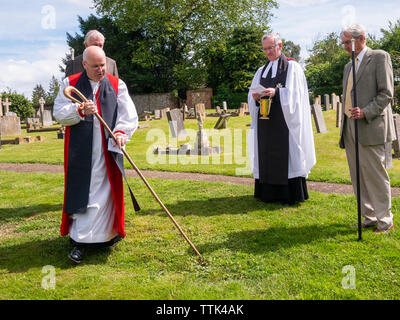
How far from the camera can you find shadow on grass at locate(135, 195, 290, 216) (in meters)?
5.89

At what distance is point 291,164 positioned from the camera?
20.0 feet

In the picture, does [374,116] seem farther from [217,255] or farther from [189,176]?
[189,176]

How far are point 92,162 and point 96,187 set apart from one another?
306mm

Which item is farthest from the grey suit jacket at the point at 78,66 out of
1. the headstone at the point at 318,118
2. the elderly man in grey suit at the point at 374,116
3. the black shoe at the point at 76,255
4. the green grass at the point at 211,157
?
the headstone at the point at 318,118

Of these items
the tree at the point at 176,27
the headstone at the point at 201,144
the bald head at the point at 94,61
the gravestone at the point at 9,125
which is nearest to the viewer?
the bald head at the point at 94,61

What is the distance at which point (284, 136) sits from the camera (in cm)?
614

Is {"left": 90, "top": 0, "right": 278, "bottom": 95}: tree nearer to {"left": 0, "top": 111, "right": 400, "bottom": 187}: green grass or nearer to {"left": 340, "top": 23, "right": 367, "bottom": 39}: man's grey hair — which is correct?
{"left": 0, "top": 111, "right": 400, "bottom": 187}: green grass

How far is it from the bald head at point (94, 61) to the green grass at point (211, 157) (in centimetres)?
526

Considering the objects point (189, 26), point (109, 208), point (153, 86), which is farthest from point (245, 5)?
point (109, 208)

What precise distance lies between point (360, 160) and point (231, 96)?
107ft

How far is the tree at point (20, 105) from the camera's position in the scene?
117 ft

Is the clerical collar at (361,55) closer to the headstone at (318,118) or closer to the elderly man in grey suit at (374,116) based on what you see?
the elderly man in grey suit at (374,116)

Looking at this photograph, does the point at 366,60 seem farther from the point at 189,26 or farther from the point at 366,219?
the point at 189,26

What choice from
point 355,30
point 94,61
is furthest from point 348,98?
point 94,61
